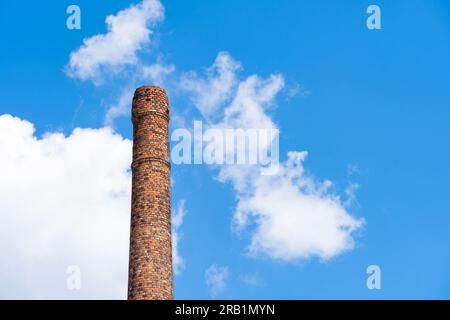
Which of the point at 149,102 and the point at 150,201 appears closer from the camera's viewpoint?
the point at 150,201

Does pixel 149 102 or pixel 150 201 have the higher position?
pixel 149 102

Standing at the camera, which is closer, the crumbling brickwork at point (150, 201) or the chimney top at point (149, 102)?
the crumbling brickwork at point (150, 201)

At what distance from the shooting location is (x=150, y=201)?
19.9 m

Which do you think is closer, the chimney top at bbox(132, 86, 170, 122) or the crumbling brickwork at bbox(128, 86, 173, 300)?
the crumbling brickwork at bbox(128, 86, 173, 300)

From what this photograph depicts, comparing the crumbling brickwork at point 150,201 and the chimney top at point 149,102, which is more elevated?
the chimney top at point 149,102

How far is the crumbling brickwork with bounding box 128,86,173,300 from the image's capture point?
750 inches

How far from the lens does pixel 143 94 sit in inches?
838

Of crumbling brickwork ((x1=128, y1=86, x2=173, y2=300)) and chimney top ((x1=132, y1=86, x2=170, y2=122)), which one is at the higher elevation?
chimney top ((x1=132, y1=86, x2=170, y2=122))

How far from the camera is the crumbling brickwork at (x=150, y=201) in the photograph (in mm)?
19062
